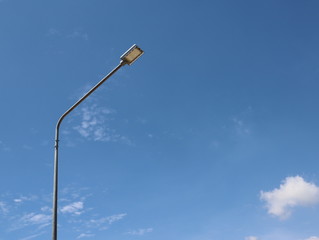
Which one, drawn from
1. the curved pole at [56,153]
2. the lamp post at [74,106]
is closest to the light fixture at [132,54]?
the lamp post at [74,106]

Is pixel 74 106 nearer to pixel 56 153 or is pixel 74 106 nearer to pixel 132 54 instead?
pixel 56 153

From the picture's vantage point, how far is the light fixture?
992cm

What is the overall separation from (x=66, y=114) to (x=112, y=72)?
77.1 inches

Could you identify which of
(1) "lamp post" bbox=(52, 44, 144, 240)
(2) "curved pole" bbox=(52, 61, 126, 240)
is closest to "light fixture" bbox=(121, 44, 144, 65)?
(1) "lamp post" bbox=(52, 44, 144, 240)

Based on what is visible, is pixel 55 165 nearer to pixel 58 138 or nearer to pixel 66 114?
pixel 58 138

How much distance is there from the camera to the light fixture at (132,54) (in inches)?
391

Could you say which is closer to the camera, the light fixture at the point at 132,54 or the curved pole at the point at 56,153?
the curved pole at the point at 56,153

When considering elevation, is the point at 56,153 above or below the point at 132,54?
below

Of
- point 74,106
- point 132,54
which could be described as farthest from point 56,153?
point 132,54

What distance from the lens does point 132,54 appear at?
1005 cm

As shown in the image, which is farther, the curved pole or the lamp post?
the lamp post

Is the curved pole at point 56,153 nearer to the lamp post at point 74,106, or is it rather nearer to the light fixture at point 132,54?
the lamp post at point 74,106

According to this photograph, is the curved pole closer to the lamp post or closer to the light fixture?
the lamp post

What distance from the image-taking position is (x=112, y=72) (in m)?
10.3
